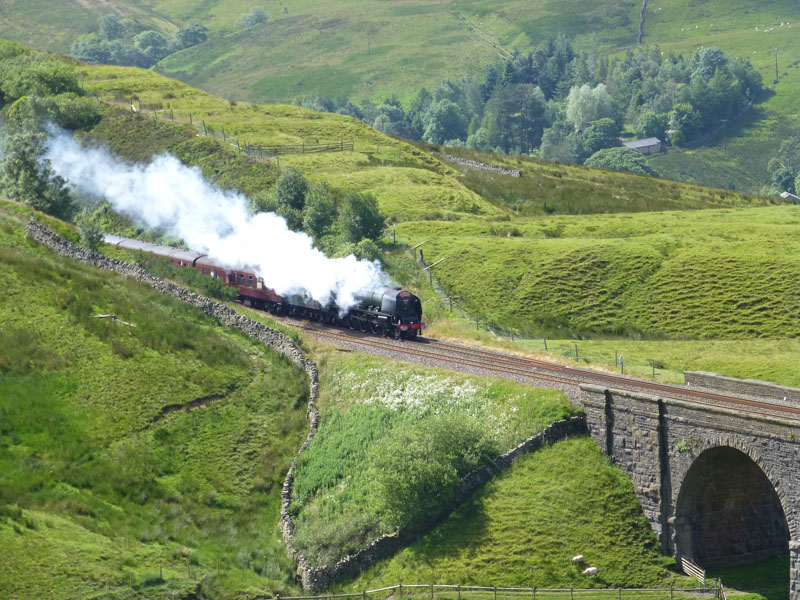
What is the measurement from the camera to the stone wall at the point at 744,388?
1934 inches

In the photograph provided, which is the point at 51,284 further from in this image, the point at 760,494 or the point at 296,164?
the point at 296,164

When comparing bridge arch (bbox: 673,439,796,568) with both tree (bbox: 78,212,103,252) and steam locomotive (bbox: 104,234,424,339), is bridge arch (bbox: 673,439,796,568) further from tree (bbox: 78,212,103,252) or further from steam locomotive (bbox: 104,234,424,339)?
tree (bbox: 78,212,103,252)

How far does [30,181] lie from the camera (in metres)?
83.4

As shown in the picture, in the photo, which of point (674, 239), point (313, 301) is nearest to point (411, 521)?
point (313, 301)

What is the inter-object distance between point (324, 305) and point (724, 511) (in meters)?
32.1

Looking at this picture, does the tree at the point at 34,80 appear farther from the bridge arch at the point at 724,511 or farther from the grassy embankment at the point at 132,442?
the bridge arch at the point at 724,511

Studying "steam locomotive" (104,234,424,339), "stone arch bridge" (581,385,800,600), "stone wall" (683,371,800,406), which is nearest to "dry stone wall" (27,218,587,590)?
"stone arch bridge" (581,385,800,600)

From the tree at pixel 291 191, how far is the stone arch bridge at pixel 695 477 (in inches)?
1808

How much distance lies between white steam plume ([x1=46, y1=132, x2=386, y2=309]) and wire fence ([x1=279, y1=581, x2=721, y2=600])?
28.8m

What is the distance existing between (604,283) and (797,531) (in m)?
39.7

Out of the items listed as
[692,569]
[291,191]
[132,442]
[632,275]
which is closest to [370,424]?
[132,442]

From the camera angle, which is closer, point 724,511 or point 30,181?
point 724,511

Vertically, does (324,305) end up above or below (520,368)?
above

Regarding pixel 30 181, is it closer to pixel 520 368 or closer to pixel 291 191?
pixel 291 191
